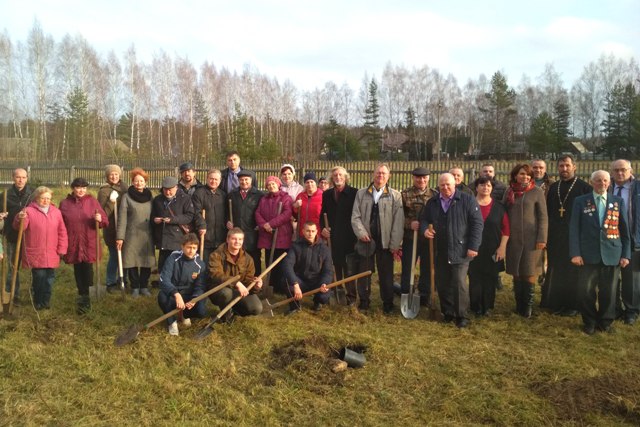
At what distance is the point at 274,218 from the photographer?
6.72m

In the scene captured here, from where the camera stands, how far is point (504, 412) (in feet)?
12.4

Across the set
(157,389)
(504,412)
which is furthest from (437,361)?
(157,389)

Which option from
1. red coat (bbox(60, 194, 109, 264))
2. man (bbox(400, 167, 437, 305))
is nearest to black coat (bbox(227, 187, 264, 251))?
red coat (bbox(60, 194, 109, 264))

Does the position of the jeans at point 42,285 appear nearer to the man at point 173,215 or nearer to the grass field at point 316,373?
the grass field at point 316,373

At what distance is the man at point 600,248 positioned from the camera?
5.52 metres

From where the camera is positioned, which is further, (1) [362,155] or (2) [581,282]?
(1) [362,155]

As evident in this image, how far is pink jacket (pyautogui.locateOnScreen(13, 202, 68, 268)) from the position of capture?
6.04 metres

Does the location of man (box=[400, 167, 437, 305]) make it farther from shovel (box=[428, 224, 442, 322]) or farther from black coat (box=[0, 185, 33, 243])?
black coat (box=[0, 185, 33, 243])

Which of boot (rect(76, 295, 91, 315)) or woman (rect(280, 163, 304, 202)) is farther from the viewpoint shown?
woman (rect(280, 163, 304, 202))

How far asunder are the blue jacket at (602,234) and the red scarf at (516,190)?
1.84 feet

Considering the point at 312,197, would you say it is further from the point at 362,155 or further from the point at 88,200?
the point at 362,155

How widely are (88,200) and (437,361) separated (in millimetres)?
4593

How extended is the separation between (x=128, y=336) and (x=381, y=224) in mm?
3005

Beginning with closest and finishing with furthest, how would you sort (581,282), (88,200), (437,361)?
(437,361), (581,282), (88,200)
